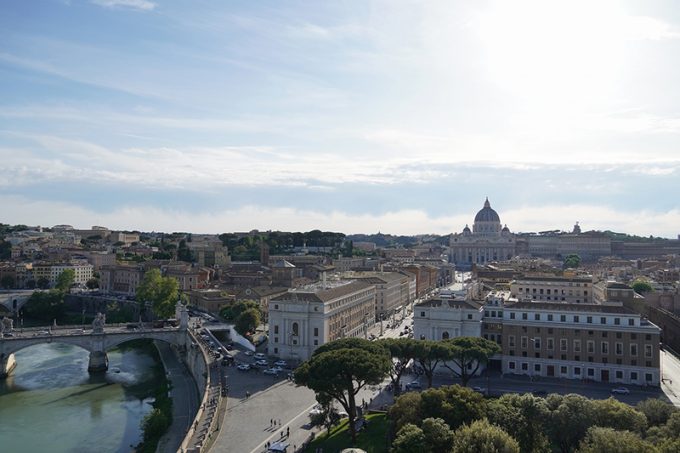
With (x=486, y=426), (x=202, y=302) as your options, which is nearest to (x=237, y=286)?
(x=202, y=302)

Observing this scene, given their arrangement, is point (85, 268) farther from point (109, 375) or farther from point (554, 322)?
point (554, 322)

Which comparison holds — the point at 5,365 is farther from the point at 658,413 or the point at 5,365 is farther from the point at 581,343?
the point at 658,413

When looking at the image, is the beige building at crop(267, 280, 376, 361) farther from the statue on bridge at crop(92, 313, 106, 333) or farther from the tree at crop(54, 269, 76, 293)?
the tree at crop(54, 269, 76, 293)

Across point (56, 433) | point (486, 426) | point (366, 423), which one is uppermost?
point (486, 426)

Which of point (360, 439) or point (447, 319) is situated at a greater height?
point (447, 319)

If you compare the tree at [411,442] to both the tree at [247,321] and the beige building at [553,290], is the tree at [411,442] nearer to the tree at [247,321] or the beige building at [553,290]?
the tree at [247,321]

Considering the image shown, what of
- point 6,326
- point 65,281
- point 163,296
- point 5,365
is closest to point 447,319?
point 163,296
